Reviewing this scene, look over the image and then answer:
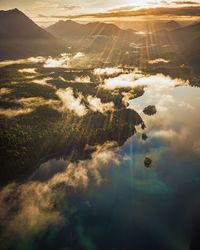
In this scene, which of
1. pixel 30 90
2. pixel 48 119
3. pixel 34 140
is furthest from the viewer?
pixel 30 90

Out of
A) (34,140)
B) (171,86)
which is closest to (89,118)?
(34,140)

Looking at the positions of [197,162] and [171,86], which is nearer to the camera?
[197,162]

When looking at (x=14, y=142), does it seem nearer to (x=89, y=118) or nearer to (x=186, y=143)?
(x=89, y=118)

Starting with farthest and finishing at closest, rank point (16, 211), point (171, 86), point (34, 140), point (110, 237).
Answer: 1. point (171, 86)
2. point (34, 140)
3. point (16, 211)
4. point (110, 237)

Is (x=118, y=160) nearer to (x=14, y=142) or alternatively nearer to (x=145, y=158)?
(x=145, y=158)

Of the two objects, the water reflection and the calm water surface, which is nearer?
the calm water surface

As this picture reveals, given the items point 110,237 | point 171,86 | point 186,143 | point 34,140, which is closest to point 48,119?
point 34,140

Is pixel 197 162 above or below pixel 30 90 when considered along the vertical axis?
above

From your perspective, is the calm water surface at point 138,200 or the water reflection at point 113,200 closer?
the calm water surface at point 138,200

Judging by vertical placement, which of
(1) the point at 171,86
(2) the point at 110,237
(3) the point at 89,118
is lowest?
(1) the point at 171,86
